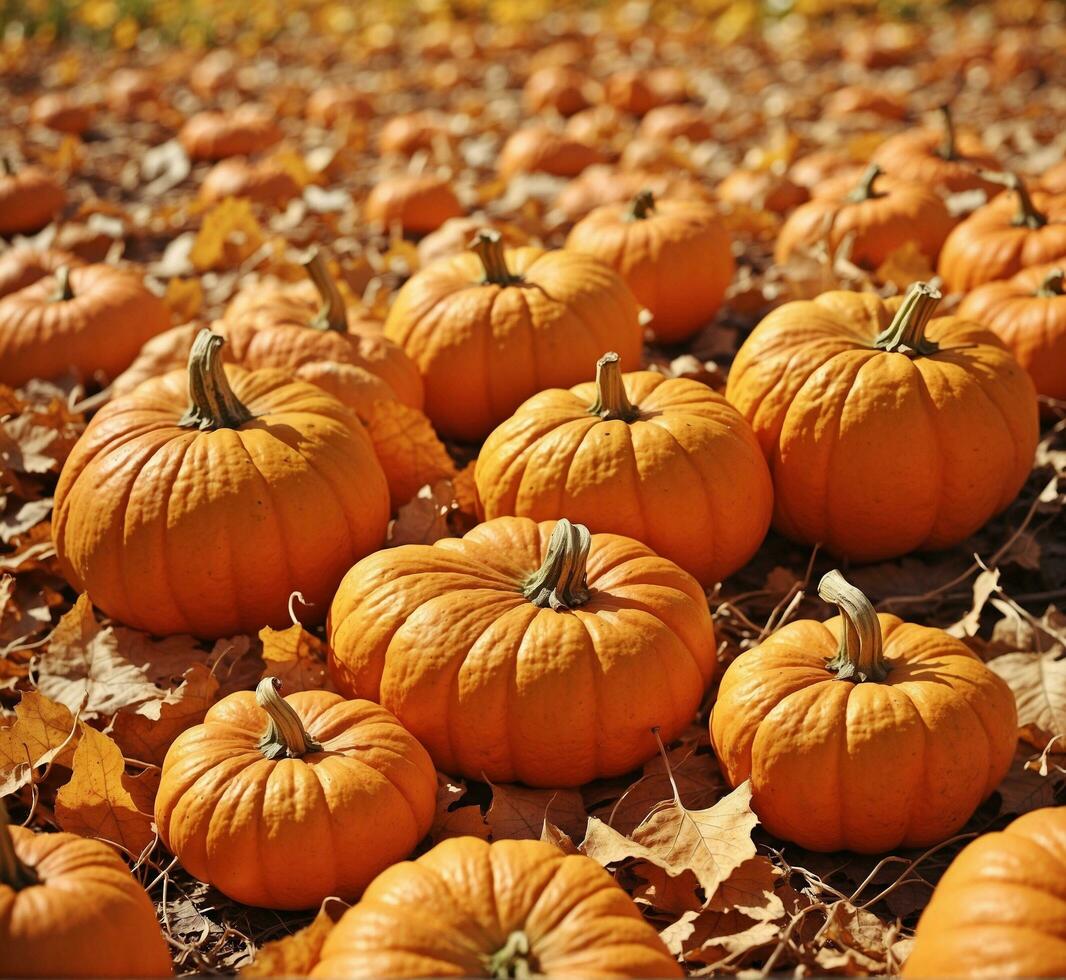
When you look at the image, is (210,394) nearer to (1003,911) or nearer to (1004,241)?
(1003,911)

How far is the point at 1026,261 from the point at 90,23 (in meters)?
12.9

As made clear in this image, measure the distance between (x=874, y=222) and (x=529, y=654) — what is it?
3.27 metres

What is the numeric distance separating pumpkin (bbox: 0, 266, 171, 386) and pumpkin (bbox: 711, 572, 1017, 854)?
3134 millimetres

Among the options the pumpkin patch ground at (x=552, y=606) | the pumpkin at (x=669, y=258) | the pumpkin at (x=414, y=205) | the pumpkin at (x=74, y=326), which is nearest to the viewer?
the pumpkin patch ground at (x=552, y=606)

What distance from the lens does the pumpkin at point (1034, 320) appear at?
4.12 meters

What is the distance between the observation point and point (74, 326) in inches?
184

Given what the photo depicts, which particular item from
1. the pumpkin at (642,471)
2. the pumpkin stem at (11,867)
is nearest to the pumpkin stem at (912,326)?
the pumpkin at (642,471)

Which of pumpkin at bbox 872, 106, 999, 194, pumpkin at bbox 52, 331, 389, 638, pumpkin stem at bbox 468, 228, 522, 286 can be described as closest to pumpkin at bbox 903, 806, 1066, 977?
pumpkin at bbox 52, 331, 389, 638

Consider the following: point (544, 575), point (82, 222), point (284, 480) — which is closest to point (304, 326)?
point (284, 480)

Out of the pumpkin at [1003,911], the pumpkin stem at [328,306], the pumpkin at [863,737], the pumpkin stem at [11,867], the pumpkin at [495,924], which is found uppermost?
the pumpkin stem at [328,306]

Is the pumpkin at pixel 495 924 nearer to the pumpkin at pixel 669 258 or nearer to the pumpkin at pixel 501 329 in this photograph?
the pumpkin at pixel 501 329

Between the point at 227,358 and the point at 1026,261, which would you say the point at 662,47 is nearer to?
the point at 1026,261

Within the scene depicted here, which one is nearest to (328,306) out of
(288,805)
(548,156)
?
(288,805)

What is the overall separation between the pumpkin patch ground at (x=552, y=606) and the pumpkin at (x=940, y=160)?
180mm
